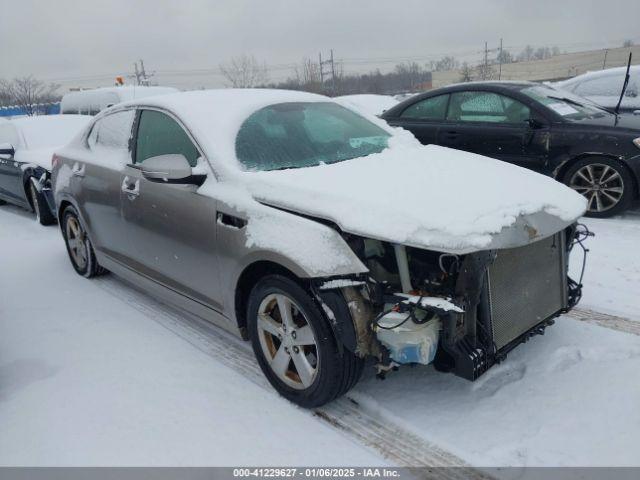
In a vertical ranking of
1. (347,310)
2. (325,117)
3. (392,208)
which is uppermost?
(325,117)

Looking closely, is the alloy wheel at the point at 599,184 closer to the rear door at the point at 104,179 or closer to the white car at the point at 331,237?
the white car at the point at 331,237

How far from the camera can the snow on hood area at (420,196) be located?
2255 mm

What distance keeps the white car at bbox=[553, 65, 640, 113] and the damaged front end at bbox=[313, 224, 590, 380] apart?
674 centimetres

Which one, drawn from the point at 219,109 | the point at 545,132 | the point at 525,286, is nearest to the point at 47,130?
the point at 219,109

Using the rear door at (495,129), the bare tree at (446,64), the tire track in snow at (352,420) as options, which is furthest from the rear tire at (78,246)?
the bare tree at (446,64)

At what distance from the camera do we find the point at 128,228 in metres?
3.76

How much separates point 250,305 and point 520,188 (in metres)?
1.59

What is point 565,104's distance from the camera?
239 inches

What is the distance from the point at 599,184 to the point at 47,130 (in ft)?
25.4

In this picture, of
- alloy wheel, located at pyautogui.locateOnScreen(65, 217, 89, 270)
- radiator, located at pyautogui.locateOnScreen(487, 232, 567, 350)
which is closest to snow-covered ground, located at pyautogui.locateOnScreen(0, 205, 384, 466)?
alloy wheel, located at pyautogui.locateOnScreen(65, 217, 89, 270)

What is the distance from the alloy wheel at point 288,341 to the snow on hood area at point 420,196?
540 mm

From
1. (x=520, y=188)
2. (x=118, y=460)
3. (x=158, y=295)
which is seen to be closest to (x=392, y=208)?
(x=520, y=188)

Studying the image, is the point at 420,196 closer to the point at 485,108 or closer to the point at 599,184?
the point at 599,184

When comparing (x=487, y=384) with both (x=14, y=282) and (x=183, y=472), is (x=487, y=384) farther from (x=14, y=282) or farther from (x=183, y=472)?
(x=14, y=282)
